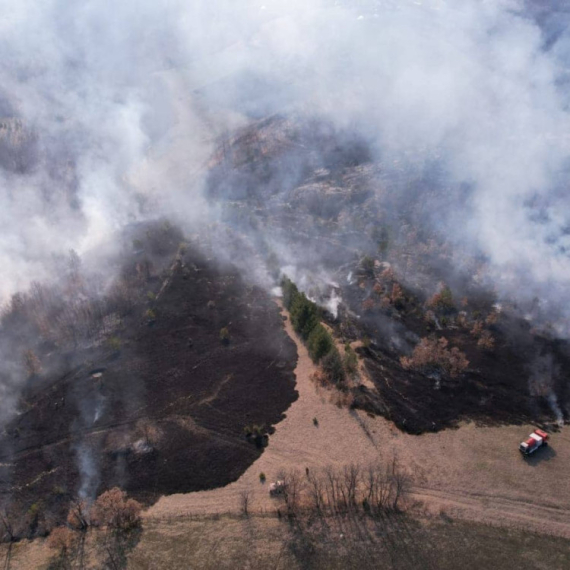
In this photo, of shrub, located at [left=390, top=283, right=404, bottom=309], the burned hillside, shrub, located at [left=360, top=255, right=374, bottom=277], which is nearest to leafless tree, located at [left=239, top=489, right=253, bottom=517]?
the burned hillside

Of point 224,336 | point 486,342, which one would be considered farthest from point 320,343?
point 486,342

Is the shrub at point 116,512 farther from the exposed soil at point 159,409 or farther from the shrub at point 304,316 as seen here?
the shrub at point 304,316

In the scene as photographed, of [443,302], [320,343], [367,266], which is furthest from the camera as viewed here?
[367,266]

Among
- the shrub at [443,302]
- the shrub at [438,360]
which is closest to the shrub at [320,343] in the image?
the shrub at [438,360]

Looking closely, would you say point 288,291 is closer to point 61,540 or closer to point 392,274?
point 392,274

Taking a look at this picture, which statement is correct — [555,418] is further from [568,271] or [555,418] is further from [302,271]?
[302,271]

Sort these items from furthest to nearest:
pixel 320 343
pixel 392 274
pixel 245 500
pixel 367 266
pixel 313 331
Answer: pixel 367 266
pixel 392 274
pixel 313 331
pixel 320 343
pixel 245 500
